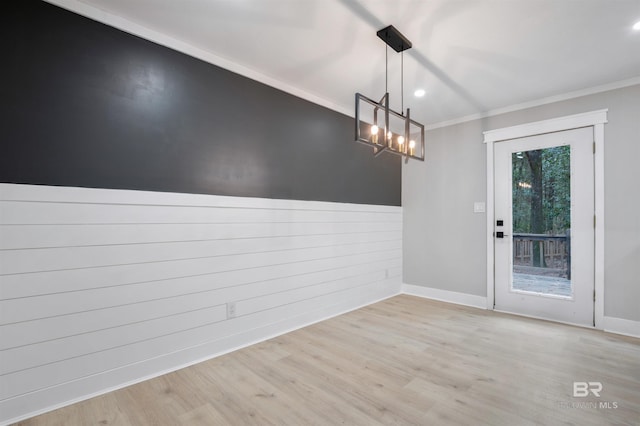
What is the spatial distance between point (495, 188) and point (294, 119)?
2.80 metres

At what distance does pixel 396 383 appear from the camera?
2.18 meters

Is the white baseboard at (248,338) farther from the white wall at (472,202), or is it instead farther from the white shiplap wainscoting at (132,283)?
the white wall at (472,202)

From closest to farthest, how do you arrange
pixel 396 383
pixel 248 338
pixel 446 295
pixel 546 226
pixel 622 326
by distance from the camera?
pixel 396 383 < pixel 248 338 < pixel 622 326 < pixel 546 226 < pixel 446 295

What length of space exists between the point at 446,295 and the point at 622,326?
5.95 feet

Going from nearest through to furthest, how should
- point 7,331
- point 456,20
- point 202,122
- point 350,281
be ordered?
point 7,331 → point 456,20 → point 202,122 → point 350,281

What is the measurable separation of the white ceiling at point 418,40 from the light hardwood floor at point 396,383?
104 inches

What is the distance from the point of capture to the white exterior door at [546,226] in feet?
11.1

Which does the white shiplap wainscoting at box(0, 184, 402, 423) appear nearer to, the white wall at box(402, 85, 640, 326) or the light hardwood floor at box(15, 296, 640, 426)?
the light hardwood floor at box(15, 296, 640, 426)

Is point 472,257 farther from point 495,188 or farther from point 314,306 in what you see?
point 314,306

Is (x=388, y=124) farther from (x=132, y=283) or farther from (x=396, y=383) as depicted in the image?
(x=132, y=283)

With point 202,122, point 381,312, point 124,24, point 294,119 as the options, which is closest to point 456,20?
point 294,119

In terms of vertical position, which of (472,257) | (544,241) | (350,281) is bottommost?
(350,281)

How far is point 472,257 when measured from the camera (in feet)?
13.7

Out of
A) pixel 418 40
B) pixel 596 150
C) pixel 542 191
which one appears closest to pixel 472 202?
pixel 542 191
